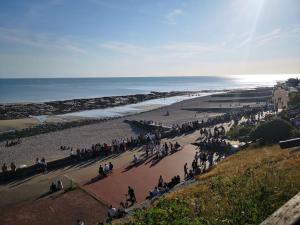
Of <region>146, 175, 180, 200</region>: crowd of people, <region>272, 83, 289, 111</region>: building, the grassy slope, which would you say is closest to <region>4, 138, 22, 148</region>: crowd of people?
<region>146, 175, 180, 200</region>: crowd of people

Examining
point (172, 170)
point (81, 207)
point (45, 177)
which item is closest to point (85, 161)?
point (45, 177)

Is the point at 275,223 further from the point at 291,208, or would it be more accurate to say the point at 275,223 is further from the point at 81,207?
the point at 81,207

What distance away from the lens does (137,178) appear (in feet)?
75.9

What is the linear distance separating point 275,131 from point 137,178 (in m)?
10.4

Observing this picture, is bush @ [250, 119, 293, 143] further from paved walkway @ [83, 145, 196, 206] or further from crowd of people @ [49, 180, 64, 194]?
crowd of people @ [49, 180, 64, 194]

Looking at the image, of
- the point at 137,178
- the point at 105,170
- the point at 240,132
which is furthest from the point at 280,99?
the point at 105,170

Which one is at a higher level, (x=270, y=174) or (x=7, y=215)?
(x=270, y=174)

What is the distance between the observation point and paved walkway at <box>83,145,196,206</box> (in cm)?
2045

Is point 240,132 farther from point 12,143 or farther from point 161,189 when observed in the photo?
point 12,143

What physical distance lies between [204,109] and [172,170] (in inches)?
1682

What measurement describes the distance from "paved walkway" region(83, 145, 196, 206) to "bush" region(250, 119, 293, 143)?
5658mm

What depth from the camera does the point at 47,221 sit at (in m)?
17.3

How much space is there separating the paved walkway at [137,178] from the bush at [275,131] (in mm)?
5658

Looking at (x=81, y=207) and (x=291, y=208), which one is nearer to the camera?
(x=291, y=208)
